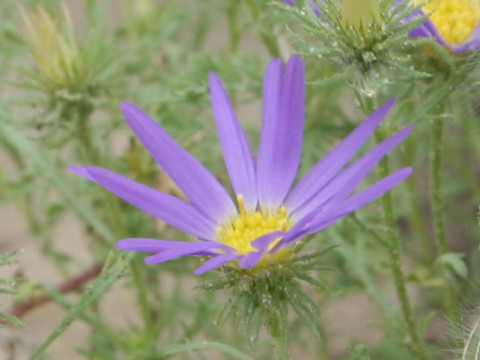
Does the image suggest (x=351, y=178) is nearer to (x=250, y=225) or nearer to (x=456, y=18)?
(x=250, y=225)

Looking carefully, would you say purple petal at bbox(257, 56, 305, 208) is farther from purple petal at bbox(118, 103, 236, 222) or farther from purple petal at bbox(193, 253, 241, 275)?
purple petal at bbox(193, 253, 241, 275)

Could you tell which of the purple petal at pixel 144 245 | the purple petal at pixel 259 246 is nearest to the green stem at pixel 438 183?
the purple petal at pixel 259 246

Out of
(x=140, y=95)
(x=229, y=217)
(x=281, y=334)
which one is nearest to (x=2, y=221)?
(x=140, y=95)

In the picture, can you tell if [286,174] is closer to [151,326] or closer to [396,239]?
[396,239]

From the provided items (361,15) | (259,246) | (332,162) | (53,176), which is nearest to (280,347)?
(259,246)

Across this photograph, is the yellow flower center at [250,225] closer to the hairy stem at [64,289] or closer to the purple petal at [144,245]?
the purple petal at [144,245]
